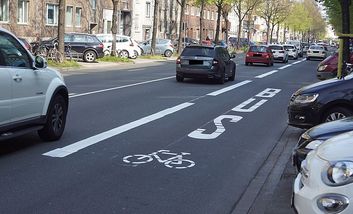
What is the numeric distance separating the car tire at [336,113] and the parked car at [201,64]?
39.7 ft

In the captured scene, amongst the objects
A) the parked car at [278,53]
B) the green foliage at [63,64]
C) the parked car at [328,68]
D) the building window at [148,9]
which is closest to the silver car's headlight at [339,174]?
the parked car at [328,68]

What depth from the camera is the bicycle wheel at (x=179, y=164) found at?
24.0ft

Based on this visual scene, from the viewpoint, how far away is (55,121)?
861 cm

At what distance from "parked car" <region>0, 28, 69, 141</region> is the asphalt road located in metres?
0.33

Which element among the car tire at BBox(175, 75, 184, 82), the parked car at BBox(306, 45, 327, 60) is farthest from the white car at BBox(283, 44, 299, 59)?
the car tire at BBox(175, 75, 184, 82)

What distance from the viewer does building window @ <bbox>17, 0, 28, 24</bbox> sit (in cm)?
4109

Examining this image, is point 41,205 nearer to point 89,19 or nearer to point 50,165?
point 50,165

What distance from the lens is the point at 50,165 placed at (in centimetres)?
707

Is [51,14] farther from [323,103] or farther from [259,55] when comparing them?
[323,103]

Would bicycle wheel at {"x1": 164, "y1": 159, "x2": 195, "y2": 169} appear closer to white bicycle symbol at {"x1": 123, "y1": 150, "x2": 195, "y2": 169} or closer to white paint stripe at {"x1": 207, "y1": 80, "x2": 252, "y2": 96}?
white bicycle symbol at {"x1": 123, "y1": 150, "x2": 195, "y2": 169}

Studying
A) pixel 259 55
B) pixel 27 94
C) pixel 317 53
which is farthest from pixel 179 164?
pixel 317 53

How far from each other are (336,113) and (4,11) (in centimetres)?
3430

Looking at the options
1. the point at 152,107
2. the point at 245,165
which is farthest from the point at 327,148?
the point at 152,107

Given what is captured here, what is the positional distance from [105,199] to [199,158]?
7.91 feet
